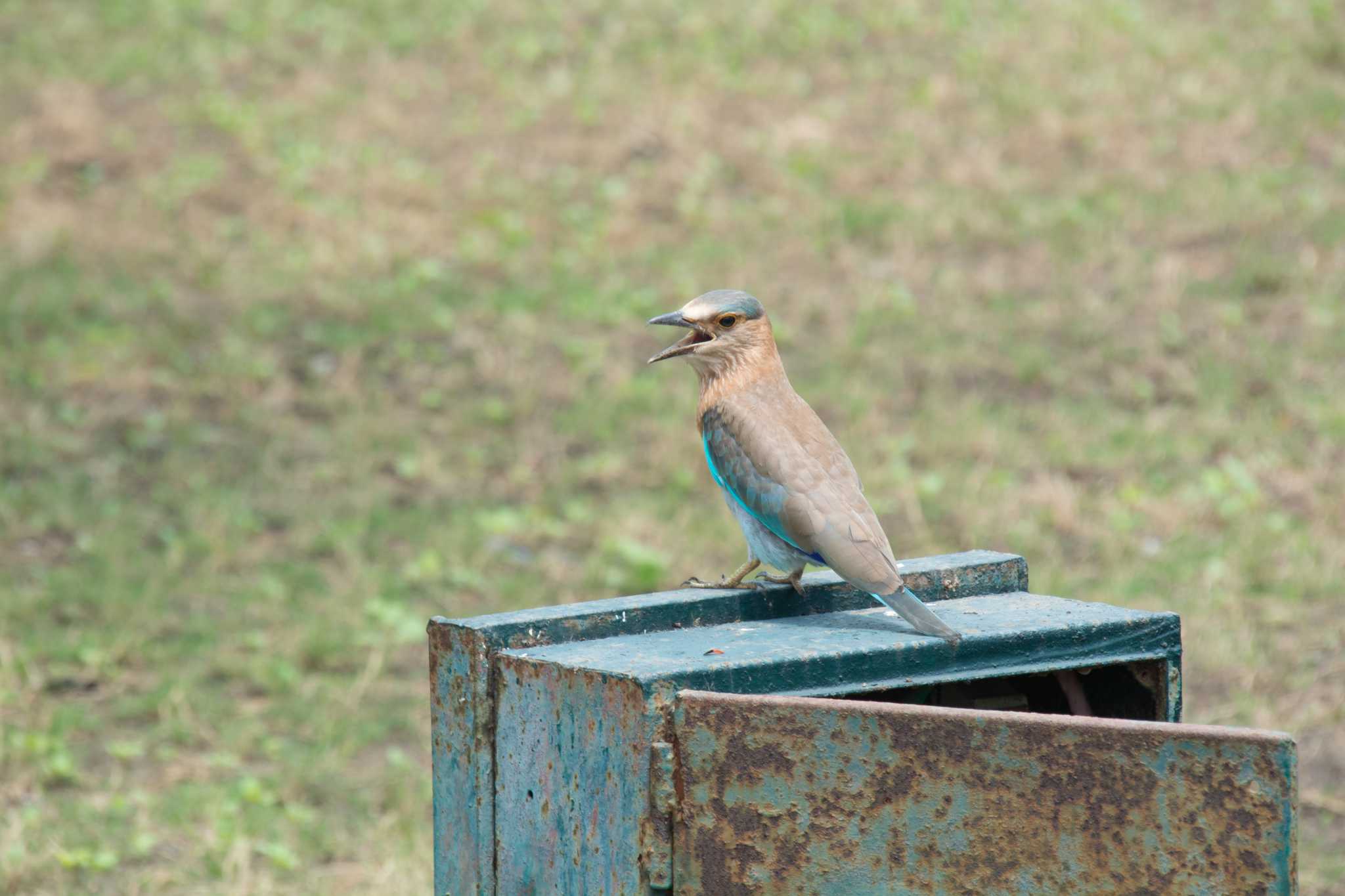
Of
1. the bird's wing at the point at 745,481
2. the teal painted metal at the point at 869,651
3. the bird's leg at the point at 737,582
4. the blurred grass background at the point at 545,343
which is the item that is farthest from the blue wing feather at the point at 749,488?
the blurred grass background at the point at 545,343

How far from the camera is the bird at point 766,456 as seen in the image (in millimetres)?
2842

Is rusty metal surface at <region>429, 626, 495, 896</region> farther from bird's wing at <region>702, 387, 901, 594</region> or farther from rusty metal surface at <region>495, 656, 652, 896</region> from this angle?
bird's wing at <region>702, 387, 901, 594</region>

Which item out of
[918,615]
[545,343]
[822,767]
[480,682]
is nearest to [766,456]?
[918,615]

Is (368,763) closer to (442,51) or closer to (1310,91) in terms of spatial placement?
(442,51)

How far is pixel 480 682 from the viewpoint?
8.43 feet

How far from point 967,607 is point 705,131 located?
7953mm

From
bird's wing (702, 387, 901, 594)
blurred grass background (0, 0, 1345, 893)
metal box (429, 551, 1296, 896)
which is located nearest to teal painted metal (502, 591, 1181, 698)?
metal box (429, 551, 1296, 896)

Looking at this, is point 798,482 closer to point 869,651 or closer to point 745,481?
point 745,481

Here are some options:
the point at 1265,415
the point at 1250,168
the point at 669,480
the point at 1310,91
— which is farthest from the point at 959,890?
the point at 1310,91

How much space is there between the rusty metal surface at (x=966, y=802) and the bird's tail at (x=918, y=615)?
285mm

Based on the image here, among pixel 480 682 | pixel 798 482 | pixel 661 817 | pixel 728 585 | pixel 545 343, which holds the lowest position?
pixel 661 817

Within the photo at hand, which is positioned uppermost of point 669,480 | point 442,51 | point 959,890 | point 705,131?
point 442,51

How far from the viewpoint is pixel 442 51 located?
1131cm

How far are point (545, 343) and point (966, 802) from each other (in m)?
6.39
